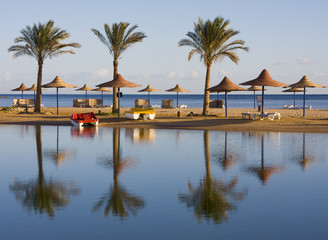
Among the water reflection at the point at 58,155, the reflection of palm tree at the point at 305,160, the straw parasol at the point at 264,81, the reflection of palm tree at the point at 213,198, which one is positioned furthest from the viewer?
the straw parasol at the point at 264,81

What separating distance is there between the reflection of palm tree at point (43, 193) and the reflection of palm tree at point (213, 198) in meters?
2.41

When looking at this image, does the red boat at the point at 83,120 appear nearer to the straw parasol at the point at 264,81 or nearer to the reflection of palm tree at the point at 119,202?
the straw parasol at the point at 264,81

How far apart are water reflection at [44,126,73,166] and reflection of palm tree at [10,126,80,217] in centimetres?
269

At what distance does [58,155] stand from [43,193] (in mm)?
5851

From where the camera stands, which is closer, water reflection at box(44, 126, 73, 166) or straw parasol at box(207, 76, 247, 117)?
water reflection at box(44, 126, 73, 166)

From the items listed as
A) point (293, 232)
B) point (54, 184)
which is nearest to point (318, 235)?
point (293, 232)

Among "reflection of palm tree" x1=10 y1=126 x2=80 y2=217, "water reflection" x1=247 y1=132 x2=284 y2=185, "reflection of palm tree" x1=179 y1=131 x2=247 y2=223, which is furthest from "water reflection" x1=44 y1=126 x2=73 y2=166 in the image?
"water reflection" x1=247 y1=132 x2=284 y2=185

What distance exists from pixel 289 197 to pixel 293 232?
2.34 m

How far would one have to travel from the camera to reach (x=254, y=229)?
281 inches

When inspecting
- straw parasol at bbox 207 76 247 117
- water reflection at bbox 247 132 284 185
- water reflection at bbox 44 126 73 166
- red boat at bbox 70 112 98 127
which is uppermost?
straw parasol at bbox 207 76 247 117

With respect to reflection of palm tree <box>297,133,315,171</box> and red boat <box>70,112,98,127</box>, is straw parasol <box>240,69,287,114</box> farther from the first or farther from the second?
reflection of palm tree <box>297,133,315,171</box>

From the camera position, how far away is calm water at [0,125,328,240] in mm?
7152

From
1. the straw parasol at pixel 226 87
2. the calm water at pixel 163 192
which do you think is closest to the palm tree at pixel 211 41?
the straw parasol at pixel 226 87

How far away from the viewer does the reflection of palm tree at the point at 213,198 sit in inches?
316
